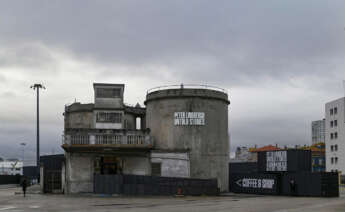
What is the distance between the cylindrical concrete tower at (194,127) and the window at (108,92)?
5.03 m

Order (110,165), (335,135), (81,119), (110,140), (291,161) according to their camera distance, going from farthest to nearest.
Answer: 1. (335,135)
2. (81,119)
3. (110,165)
4. (110,140)
5. (291,161)

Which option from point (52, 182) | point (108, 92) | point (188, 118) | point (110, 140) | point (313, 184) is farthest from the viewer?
point (108, 92)

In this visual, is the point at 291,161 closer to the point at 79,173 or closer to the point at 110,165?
the point at 110,165

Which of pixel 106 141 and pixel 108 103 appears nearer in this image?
pixel 106 141

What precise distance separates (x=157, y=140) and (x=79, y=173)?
352 inches

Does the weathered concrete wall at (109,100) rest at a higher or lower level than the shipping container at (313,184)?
higher

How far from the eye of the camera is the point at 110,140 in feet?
149

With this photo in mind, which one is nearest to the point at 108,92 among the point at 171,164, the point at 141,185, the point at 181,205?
the point at 171,164

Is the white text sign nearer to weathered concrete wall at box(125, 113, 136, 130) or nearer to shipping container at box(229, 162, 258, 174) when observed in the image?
weathered concrete wall at box(125, 113, 136, 130)

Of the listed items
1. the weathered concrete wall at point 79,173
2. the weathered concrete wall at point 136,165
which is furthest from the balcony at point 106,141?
the weathered concrete wall at point 136,165

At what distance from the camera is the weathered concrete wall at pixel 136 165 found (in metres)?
46.2

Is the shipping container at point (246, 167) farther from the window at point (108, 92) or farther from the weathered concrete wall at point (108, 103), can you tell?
the window at point (108, 92)

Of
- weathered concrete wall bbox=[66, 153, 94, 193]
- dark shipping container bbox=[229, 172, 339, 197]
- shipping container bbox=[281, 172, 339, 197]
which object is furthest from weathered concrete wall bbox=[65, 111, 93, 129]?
shipping container bbox=[281, 172, 339, 197]

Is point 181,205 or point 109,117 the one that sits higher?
point 109,117
